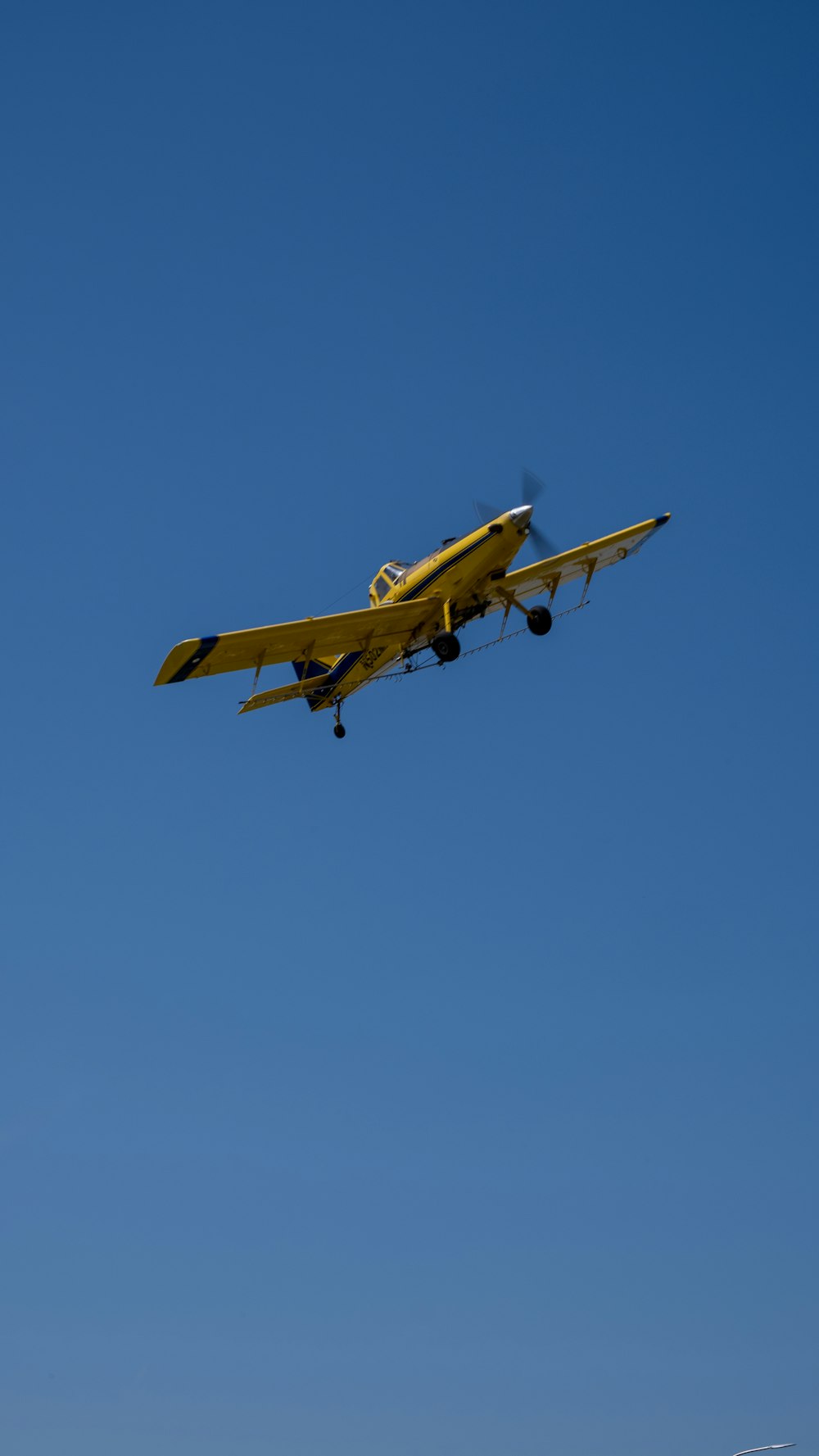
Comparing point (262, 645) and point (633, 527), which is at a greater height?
point (633, 527)

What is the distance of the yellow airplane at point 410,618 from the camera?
40.4 m

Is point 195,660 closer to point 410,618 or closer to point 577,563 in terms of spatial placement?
point 410,618

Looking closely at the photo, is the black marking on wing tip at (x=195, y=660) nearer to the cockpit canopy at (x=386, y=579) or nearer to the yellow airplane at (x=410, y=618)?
the yellow airplane at (x=410, y=618)

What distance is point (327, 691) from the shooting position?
4628 cm

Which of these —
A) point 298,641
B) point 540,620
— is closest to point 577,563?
point 540,620

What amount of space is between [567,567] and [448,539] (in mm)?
4730

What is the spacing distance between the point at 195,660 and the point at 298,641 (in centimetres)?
272

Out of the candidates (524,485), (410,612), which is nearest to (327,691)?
(410,612)

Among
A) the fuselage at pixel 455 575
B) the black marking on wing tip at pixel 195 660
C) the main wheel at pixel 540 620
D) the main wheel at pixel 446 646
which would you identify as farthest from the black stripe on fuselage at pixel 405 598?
the black marking on wing tip at pixel 195 660

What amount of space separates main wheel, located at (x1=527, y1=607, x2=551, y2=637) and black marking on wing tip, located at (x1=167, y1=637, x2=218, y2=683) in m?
8.09

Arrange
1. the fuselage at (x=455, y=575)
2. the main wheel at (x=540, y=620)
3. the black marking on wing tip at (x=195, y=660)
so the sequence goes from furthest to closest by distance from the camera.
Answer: the main wheel at (x=540, y=620) → the fuselage at (x=455, y=575) → the black marking on wing tip at (x=195, y=660)

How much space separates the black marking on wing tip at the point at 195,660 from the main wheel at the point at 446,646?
5.60m

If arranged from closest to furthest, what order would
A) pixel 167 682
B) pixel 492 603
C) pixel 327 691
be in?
pixel 167 682
pixel 492 603
pixel 327 691

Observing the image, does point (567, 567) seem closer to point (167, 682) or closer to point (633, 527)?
point (633, 527)
